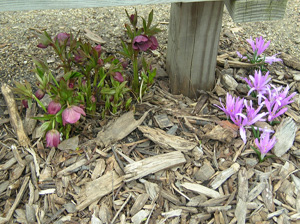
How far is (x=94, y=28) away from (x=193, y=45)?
1202 millimetres

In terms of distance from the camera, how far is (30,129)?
80.5 inches

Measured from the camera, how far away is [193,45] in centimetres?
205

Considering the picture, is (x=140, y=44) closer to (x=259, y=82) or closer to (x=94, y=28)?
(x=259, y=82)

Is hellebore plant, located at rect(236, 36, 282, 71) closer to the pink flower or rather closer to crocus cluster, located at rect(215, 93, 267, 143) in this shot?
crocus cluster, located at rect(215, 93, 267, 143)

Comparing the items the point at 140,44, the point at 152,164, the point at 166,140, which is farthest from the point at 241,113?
the point at 140,44

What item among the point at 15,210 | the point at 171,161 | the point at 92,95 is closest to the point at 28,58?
the point at 92,95

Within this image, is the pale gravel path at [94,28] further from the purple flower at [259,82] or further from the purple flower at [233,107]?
the purple flower at [233,107]

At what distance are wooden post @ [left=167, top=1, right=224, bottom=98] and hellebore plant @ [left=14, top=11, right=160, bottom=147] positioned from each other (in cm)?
21

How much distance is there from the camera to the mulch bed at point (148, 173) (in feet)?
5.73

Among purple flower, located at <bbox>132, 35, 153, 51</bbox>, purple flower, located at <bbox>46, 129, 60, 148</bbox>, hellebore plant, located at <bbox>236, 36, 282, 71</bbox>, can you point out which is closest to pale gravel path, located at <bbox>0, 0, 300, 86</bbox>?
hellebore plant, located at <bbox>236, 36, 282, 71</bbox>

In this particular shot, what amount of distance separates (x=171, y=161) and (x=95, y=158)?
45 cm

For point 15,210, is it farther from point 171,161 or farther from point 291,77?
point 291,77

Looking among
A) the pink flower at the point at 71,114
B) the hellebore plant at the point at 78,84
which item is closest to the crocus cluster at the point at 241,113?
the hellebore plant at the point at 78,84

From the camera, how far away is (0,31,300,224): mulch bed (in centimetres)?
175
